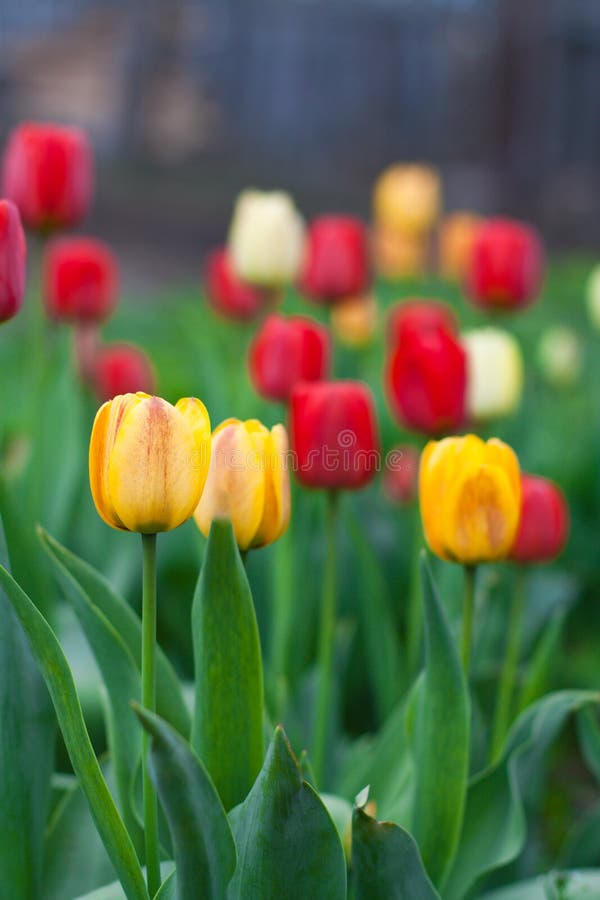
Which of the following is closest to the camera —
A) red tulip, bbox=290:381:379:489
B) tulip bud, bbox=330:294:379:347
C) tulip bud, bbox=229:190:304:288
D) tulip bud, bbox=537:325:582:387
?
red tulip, bbox=290:381:379:489

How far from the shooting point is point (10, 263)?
997mm

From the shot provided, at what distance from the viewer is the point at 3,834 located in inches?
37.8

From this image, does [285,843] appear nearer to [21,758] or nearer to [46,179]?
[21,758]

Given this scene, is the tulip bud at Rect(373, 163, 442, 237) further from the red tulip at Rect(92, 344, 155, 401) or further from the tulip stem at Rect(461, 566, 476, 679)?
the tulip stem at Rect(461, 566, 476, 679)

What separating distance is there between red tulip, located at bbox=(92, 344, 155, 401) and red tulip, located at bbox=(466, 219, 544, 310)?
1.99 feet

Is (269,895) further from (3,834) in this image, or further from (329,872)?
(3,834)

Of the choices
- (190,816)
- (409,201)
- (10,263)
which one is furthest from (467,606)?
(409,201)

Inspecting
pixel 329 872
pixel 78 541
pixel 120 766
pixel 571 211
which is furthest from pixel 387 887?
pixel 571 211

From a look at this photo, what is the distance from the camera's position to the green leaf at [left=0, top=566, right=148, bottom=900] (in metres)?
0.82

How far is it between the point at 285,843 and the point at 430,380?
61 cm

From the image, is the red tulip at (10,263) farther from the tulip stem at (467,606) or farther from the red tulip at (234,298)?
the red tulip at (234,298)

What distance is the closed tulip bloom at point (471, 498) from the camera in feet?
3.13

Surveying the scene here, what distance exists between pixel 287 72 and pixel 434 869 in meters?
8.87

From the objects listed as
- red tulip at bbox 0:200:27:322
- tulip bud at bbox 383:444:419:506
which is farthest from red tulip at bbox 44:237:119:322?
red tulip at bbox 0:200:27:322
